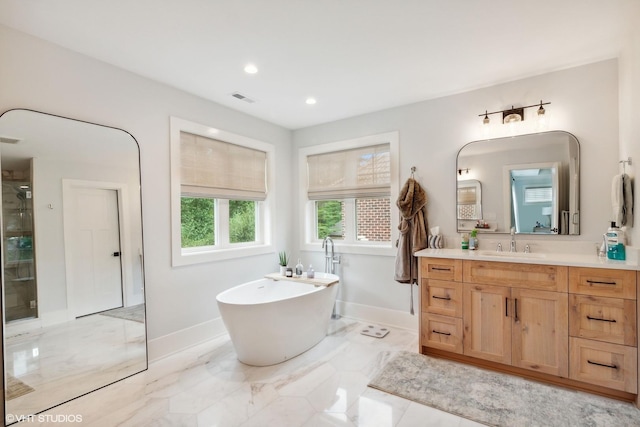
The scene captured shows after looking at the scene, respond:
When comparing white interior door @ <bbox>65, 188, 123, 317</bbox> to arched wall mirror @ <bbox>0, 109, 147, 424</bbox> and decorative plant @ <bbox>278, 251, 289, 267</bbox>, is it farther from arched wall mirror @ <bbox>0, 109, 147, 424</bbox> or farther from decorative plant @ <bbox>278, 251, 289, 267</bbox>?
decorative plant @ <bbox>278, 251, 289, 267</bbox>

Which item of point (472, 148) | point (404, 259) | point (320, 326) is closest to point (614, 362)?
point (404, 259)

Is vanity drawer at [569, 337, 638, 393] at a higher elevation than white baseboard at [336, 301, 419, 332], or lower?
higher

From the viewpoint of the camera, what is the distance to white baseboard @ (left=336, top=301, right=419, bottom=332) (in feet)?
11.6

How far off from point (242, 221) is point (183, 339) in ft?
5.02

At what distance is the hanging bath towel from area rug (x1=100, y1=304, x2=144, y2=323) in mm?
2496

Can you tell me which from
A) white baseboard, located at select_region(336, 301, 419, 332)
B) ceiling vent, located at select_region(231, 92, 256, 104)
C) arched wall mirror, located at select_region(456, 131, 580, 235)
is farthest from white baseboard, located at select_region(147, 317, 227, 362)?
arched wall mirror, located at select_region(456, 131, 580, 235)

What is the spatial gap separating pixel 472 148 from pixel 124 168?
3249 millimetres

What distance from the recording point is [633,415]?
78.7 inches

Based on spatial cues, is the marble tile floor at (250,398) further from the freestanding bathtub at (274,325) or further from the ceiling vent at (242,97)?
the ceiling vent at (242,97)

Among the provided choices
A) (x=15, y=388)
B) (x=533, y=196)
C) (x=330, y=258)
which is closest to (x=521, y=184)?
(x=533, y=196)

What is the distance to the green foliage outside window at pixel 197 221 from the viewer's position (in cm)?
336

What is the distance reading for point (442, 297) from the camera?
281 cm

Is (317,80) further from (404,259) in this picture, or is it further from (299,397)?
(299,397)

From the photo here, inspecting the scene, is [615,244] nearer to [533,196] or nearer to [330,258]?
[533,196]
